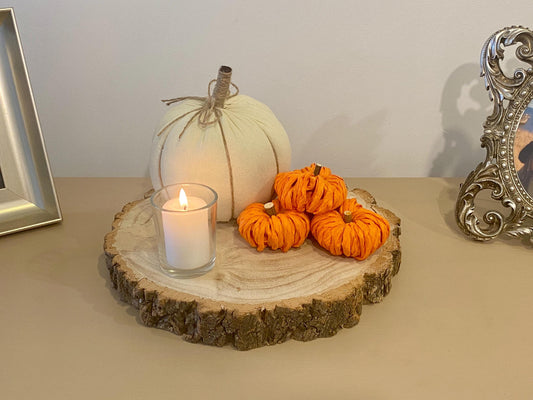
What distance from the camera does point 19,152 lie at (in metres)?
0.86

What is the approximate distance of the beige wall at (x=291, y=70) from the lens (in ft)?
3.24

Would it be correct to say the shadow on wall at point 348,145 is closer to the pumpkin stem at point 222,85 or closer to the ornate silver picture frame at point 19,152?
the pumpkin stem at point 222,85

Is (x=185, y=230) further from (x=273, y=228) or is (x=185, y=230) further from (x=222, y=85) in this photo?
(x=222, y=85)

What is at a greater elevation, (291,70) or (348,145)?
(291,70)

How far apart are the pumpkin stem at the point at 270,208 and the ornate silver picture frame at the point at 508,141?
1.20 ft

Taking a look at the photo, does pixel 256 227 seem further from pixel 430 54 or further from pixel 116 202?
pixel 430 54

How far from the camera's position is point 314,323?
26.1 inches

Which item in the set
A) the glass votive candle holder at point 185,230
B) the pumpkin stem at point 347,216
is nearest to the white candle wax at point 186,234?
the glass votive candle holder at point 185,230

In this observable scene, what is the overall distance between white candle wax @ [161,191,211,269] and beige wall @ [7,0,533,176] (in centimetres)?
44

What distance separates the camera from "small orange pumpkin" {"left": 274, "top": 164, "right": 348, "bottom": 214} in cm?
75

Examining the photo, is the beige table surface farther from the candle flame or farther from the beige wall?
the beige wall

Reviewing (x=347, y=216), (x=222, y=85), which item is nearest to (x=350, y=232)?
(x=347, y=216)

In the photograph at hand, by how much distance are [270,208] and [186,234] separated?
14 centimetres

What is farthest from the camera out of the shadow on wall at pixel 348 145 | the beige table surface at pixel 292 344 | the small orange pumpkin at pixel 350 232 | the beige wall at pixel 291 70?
the shadow on wall at pixel 348 145
